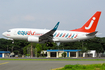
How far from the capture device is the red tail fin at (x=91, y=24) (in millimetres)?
45562

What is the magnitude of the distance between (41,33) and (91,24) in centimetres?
1348

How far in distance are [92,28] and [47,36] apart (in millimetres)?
12421

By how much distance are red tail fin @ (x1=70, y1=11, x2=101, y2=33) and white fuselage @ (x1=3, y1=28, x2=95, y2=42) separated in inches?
95.2

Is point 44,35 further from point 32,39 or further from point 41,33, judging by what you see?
point 32,39

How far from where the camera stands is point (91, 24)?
46000mm

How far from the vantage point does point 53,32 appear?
41.5m

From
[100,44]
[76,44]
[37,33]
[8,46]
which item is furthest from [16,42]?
[37,33]

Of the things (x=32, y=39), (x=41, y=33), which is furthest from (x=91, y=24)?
(x=32, y=39)

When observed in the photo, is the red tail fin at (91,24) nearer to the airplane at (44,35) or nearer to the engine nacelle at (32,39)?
the airplane at (44,35)

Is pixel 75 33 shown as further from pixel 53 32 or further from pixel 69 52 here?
pixel 69 52

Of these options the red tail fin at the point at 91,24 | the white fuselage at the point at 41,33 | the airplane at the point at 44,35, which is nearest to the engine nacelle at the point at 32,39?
the airplane at the point at 44,35

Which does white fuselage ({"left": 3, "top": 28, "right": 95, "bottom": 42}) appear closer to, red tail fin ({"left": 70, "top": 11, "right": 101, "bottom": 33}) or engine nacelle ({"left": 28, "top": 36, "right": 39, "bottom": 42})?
engine nacelle ({"left": 28, "top": 36, "right": 39, "bottom": 42})

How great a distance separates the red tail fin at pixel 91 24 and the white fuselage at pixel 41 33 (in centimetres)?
242

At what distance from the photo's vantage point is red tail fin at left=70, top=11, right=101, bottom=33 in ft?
149
